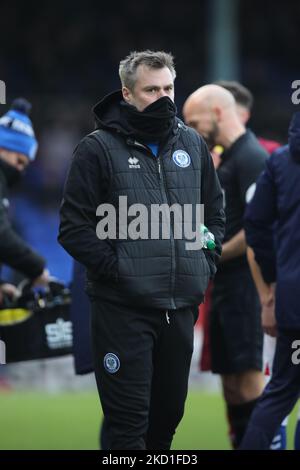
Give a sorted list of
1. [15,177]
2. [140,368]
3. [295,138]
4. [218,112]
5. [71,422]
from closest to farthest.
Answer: [140,368]
[295,138]
[218,112]
[15,177]
[71,422]

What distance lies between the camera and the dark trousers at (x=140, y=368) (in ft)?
15.9

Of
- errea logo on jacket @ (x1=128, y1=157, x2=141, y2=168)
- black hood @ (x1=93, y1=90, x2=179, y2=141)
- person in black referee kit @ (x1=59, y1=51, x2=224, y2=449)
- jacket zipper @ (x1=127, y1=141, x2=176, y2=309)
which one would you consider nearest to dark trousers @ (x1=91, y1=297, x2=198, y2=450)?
person in black referee kit @ (x1=59, y1=51, x2=224, y2=449)

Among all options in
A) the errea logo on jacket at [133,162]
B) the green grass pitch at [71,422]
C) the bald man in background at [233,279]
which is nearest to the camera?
the errea logo on jacket at [133,162]

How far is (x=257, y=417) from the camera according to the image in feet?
19.1

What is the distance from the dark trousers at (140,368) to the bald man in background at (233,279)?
177 centimetres

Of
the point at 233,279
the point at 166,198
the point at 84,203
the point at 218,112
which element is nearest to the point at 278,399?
the point at 233,279

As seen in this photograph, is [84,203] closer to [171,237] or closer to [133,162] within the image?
[133,162]

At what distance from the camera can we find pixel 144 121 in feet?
16.4

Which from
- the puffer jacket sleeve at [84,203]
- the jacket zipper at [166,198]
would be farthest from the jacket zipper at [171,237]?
the puffer jacket sleeve at [84,203]

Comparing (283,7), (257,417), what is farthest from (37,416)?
(283,7)

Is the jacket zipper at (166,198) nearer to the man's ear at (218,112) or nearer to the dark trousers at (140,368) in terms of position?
the dark trousers at (140,368)

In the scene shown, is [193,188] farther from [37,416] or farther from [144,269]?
[37,416]

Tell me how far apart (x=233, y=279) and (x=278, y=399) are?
1.22 metres

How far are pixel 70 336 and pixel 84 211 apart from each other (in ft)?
7.55
